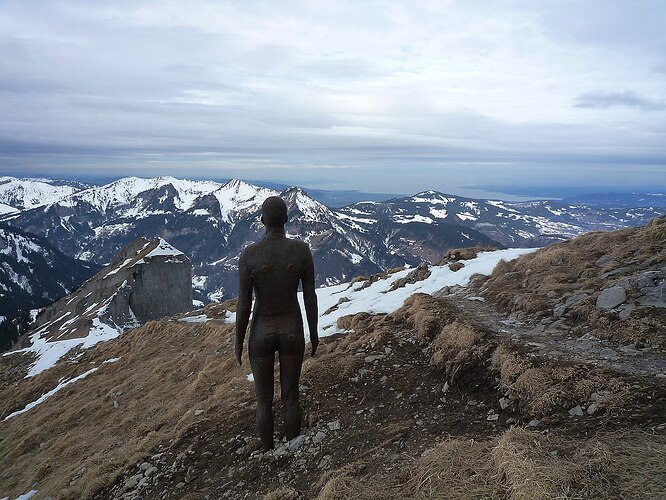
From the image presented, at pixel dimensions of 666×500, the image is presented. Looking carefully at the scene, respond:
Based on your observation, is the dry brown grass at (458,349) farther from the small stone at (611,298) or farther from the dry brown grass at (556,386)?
the small stone at (611,298)

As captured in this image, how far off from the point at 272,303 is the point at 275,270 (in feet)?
1.90

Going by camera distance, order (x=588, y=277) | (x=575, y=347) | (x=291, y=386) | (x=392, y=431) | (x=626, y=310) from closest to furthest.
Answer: (x=392, y=431) → (x=291, y=386) → (x=575, y=347) → (x=626, y=310) → (x=588, y=277)

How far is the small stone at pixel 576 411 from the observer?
19.7ft

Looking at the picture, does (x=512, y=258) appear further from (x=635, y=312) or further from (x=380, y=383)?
(x=380, y=383)

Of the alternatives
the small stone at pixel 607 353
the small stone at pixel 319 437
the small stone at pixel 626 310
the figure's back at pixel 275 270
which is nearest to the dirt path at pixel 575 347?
the small stone at pixel 607 353

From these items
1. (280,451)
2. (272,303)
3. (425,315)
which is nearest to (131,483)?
(280,451)

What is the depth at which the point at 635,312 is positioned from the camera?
883 cm

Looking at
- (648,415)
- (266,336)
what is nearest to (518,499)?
(648,415)

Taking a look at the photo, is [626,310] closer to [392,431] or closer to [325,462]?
[392,431]

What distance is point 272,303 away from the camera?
6941 millimetres

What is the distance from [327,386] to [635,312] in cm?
684

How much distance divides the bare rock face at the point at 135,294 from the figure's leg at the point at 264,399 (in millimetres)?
51127

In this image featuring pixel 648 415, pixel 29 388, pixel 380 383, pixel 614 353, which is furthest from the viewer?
pixel 29 388

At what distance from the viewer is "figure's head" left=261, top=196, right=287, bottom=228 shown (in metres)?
6.96
